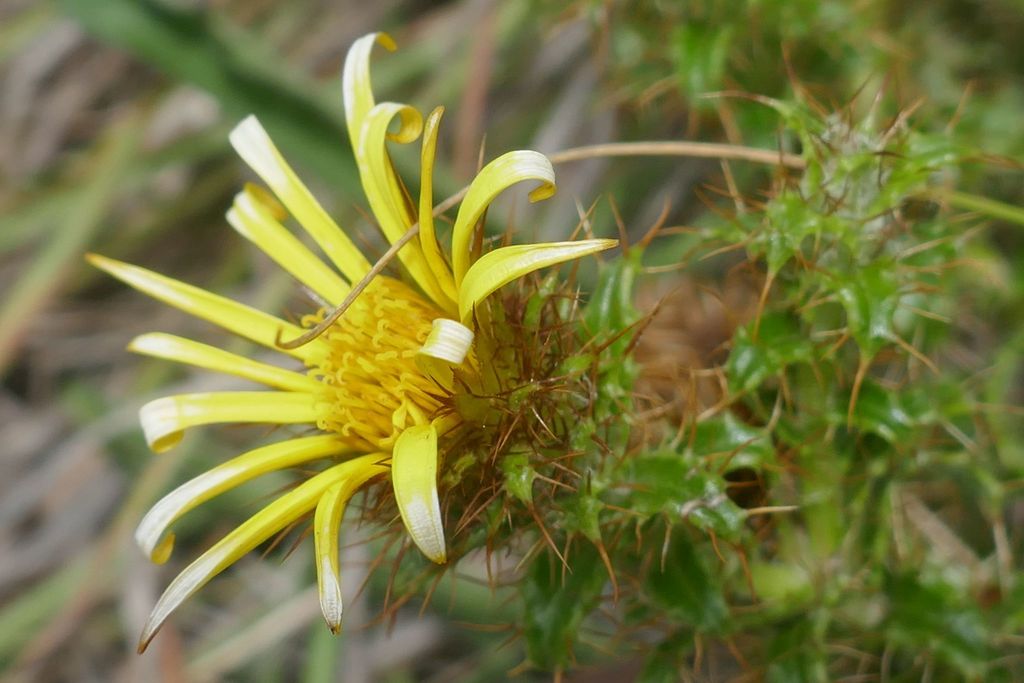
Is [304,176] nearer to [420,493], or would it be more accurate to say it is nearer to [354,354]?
[354,354]

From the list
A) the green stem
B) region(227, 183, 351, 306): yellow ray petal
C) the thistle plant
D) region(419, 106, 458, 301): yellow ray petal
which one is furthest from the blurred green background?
region(419, 106, 458, 301): yellow ray petal

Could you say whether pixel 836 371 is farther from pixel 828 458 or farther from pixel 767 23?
pixel 767 23

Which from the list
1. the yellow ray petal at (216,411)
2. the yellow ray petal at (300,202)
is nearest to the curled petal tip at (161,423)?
the yellow ray petal at (216,411)

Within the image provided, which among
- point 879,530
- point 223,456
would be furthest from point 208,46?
point 879,530

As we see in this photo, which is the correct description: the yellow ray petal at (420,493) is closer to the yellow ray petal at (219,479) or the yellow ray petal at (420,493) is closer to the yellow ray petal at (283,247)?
the yellow ray petal at (219,479)

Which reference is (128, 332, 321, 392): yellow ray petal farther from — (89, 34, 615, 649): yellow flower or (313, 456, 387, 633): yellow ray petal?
(313, 456, 387, 633): yellow ray petal

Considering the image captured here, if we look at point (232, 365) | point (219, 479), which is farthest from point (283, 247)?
point (219, 479)
